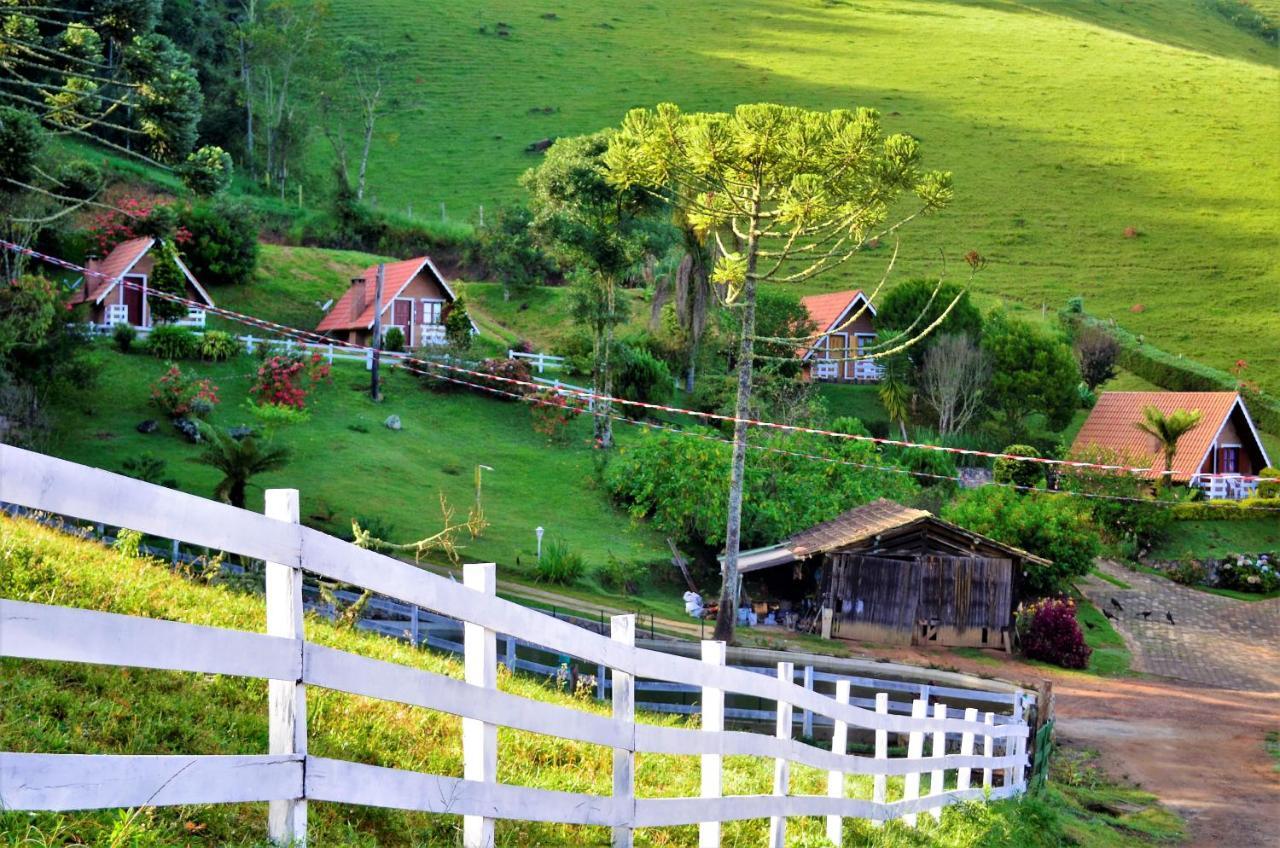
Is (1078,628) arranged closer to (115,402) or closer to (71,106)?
(71,106)

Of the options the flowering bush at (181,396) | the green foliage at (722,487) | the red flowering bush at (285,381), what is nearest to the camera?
the green foliage at (722,487)

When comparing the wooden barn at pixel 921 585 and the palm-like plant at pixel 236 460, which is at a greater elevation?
the palm-like plant at pixel 236 460

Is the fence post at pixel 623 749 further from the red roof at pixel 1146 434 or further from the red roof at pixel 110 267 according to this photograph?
the red roof at pixel 1146 434

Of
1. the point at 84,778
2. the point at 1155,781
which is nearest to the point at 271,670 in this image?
the point at 84,778

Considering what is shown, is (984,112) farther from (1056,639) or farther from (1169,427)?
(1056,639)

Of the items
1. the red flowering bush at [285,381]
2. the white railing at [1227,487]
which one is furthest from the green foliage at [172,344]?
the white railing at [1227,487]

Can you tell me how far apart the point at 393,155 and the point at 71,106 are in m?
70.6

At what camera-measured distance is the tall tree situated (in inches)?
1746

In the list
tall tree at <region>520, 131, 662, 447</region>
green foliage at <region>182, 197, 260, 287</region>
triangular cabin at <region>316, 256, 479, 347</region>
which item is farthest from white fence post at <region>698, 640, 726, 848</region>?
green foliage at <region>182, 197, 260, 287</region>

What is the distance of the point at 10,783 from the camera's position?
2.83 metres

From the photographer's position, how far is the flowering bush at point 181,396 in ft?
121

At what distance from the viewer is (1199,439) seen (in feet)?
168

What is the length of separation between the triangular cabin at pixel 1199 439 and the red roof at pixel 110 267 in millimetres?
35177

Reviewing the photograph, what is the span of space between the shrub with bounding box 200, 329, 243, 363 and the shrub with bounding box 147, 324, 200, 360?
A: 0.96 feet
